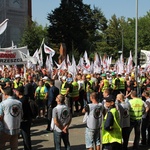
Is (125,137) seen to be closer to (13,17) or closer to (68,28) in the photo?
(13,17)

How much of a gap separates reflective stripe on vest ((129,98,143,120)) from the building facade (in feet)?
143

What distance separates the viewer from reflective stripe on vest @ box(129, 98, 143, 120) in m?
9.51

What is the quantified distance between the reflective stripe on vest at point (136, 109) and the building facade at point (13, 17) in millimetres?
43458

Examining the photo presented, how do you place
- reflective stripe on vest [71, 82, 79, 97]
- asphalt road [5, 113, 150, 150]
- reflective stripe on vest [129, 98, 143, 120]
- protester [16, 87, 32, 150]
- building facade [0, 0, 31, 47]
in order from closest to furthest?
protester [16, 87, 32, 150], reflective stripe on vest [129, 98, 143, 120], asphalt road [5, 113, 150, 150], reflective stripe on vest [71, 82, 79, 97], building facade [0, 0, 31, 47]

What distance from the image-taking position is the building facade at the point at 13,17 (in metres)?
52.3

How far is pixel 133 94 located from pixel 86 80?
751 centimetres

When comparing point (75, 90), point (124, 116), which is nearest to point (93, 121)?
point (124, 116)

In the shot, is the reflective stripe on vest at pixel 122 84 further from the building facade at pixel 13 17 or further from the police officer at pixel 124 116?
the building facade at pixel 13 17

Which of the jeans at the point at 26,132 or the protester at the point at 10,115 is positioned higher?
the protester at the point at 10,115

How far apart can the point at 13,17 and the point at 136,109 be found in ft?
155

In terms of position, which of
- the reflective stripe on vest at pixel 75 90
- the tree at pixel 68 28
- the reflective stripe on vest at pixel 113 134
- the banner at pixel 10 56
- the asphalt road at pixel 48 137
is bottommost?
the asphalt road at pixel 48 137

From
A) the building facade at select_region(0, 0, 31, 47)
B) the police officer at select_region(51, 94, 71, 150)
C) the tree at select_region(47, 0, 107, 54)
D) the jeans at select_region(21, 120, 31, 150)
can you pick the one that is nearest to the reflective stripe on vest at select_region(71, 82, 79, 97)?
the jeans at select_region(21, 120, 31, 150)

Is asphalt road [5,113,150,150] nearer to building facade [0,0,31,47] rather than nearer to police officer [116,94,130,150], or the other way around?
police officer [116,94,130,150]

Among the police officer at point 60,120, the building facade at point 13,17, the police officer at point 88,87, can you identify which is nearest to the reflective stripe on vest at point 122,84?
the police officer at point 88,87
